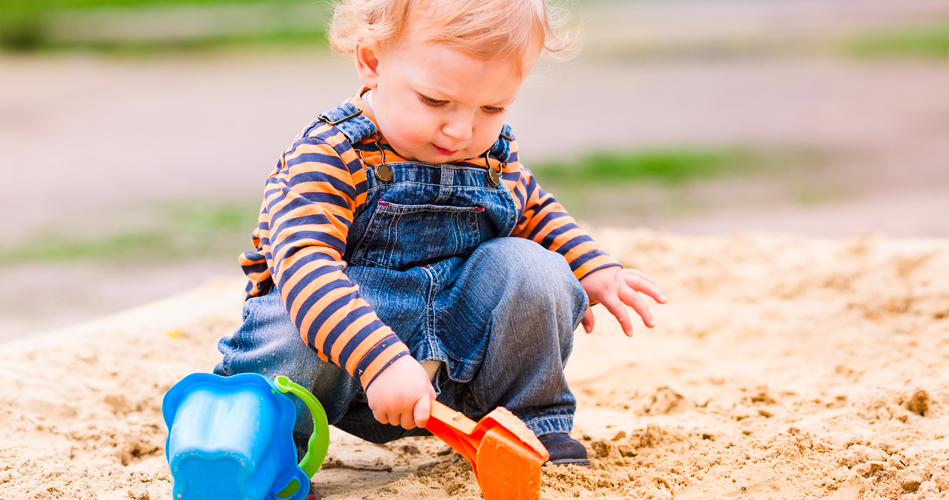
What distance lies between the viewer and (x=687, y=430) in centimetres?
157

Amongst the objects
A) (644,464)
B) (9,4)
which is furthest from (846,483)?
(9,4)

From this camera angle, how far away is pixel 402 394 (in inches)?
45.8

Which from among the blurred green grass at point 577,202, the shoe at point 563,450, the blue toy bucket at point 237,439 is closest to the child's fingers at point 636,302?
the shoe at point 563,450

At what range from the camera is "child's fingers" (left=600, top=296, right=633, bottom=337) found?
1.42 m

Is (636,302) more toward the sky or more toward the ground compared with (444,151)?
more toward the ground

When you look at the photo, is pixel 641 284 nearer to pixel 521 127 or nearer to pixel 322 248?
pixel 322 248

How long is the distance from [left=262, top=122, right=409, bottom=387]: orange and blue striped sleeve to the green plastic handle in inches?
2.5

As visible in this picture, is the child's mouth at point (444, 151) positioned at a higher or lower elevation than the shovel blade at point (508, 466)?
higher

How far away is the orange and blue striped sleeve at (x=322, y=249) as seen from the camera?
1.19m

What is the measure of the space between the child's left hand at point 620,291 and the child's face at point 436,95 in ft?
1.05

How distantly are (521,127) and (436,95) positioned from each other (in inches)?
326

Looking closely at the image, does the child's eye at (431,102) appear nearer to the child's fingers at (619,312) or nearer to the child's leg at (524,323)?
the child's leg at (524,323)

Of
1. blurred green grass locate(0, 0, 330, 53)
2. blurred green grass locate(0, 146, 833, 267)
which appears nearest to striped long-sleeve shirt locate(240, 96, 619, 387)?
blurred green grass locate(0, 146, 833, 267)

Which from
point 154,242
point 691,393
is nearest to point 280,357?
point 691,393
